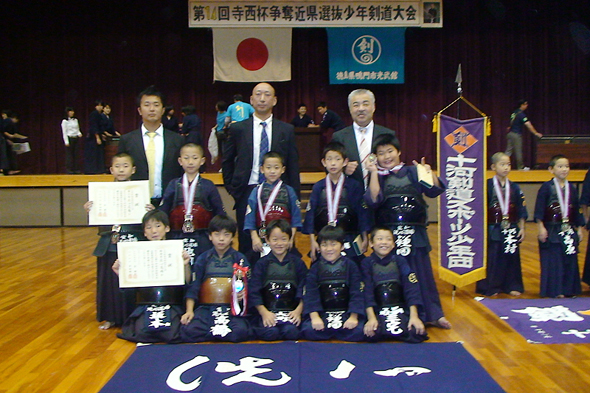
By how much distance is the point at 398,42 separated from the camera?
10.7 meters

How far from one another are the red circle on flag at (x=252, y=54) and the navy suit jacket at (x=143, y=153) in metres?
7.48

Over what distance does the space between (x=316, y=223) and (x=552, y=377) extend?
1507 millimetres

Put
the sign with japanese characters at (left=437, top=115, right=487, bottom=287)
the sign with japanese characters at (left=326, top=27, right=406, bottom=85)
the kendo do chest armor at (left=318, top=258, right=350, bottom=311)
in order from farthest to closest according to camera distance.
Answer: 1. the sign with japanese characters at (left=326, top=27, right=406, bottom=85)
2. the sign with japanese characters at (left=437, top=115, right=487, bottom=287)
3. the kendo do chest armor at (left=318, top=258, right=350, bottom=311)

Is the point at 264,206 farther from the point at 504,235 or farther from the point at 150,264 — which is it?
the point at 504,235

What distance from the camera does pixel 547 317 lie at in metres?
3.50

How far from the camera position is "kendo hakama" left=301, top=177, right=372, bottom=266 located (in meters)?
3.32

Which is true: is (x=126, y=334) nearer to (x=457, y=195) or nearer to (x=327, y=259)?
(x=327, y=259)

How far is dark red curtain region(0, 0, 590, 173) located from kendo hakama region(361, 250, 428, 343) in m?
8.59

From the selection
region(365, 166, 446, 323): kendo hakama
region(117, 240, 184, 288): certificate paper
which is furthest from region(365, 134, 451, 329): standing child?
region(117, 240, 184, 288): certificate paper

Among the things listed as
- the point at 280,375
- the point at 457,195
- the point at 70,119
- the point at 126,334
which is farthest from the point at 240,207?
the point at 70,119

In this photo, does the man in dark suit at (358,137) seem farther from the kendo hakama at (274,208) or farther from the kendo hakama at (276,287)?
the kendo hakama at (276,287)

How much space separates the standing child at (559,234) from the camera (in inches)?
160

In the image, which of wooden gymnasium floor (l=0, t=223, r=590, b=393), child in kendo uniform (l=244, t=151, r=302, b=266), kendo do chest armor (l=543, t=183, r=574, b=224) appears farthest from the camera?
kendo do chest armor (l=543, t=183, r=574, b=224)

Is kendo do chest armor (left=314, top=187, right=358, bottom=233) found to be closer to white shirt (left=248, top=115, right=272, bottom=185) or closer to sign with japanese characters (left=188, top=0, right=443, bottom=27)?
white shirt (left=248, top=115, right=272, bottom=185)
